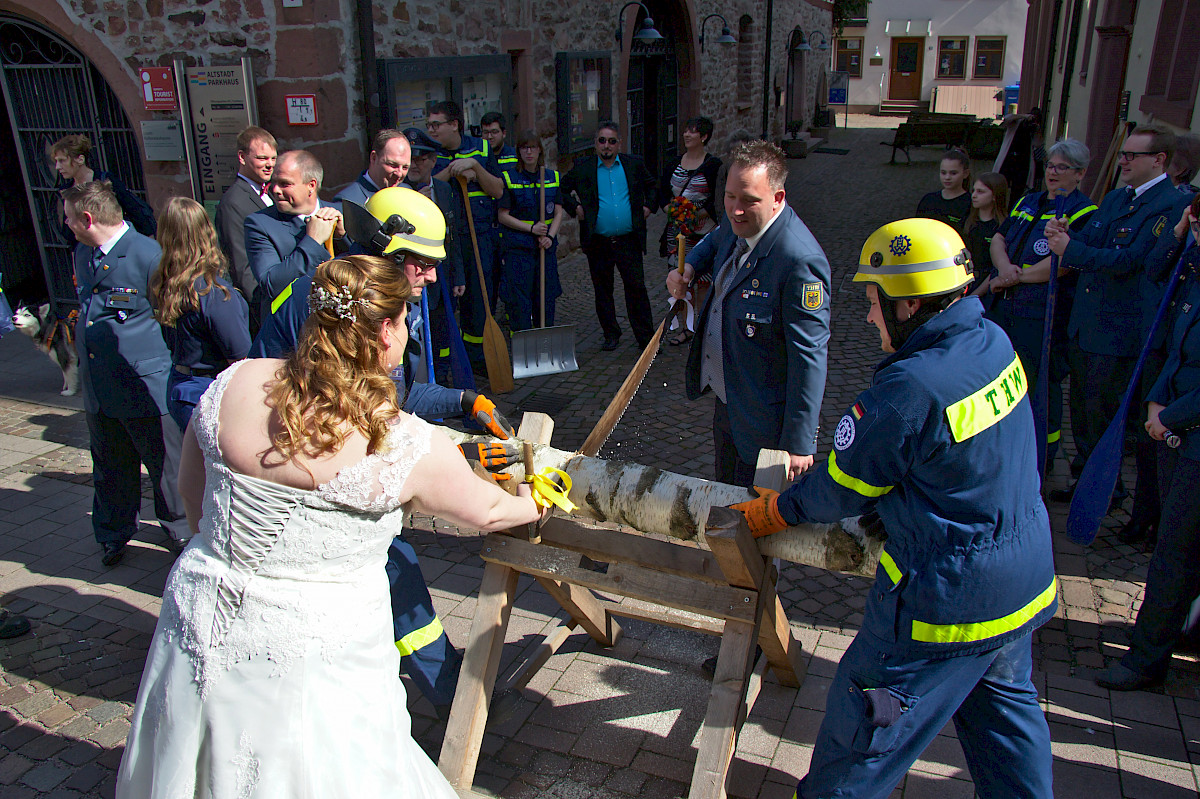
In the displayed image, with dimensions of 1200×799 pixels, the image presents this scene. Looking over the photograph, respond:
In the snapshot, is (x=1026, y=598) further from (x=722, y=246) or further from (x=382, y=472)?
(x=722, y=246)

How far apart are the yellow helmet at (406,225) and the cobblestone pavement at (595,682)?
174cm

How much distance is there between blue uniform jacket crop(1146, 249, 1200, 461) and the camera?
3.15 meters

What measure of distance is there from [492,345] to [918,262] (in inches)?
176

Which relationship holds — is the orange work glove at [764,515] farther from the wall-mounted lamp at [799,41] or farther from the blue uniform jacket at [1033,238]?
the wall-mounted lamp at [799,41]

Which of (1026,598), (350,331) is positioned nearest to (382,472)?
(350,331)

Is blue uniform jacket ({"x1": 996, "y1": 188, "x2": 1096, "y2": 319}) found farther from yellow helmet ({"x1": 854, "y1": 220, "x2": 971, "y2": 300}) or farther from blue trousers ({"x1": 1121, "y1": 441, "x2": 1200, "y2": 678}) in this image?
yellow helmet ({"x1": 854, "y1": 220, "x2": 971, "y2": 300})

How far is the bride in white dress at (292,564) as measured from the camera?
2008 mm

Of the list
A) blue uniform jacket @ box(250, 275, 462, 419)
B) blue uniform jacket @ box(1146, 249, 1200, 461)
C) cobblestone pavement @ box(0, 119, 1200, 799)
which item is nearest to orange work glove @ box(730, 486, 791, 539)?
cobblestone pavement @ box(0, 119, 1200, 799)

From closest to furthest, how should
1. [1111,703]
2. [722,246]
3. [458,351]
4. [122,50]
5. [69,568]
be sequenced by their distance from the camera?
1. [1111,703]
2. [722,246]
3. [69,568]
4. [458,351]
5. [122,50]

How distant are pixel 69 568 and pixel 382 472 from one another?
3.34m

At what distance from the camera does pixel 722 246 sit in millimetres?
3740

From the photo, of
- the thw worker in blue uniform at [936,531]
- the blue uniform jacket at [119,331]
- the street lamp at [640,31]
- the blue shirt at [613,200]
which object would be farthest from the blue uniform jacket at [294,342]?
the street lamp at [640,31]

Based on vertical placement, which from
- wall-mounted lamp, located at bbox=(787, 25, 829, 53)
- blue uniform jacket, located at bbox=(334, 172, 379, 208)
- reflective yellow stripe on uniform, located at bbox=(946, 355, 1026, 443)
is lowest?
reflective yellow stripe on uniform, located at bbox=(946, 355, 1026, 443)

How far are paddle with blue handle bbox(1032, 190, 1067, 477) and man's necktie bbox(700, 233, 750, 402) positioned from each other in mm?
2069
